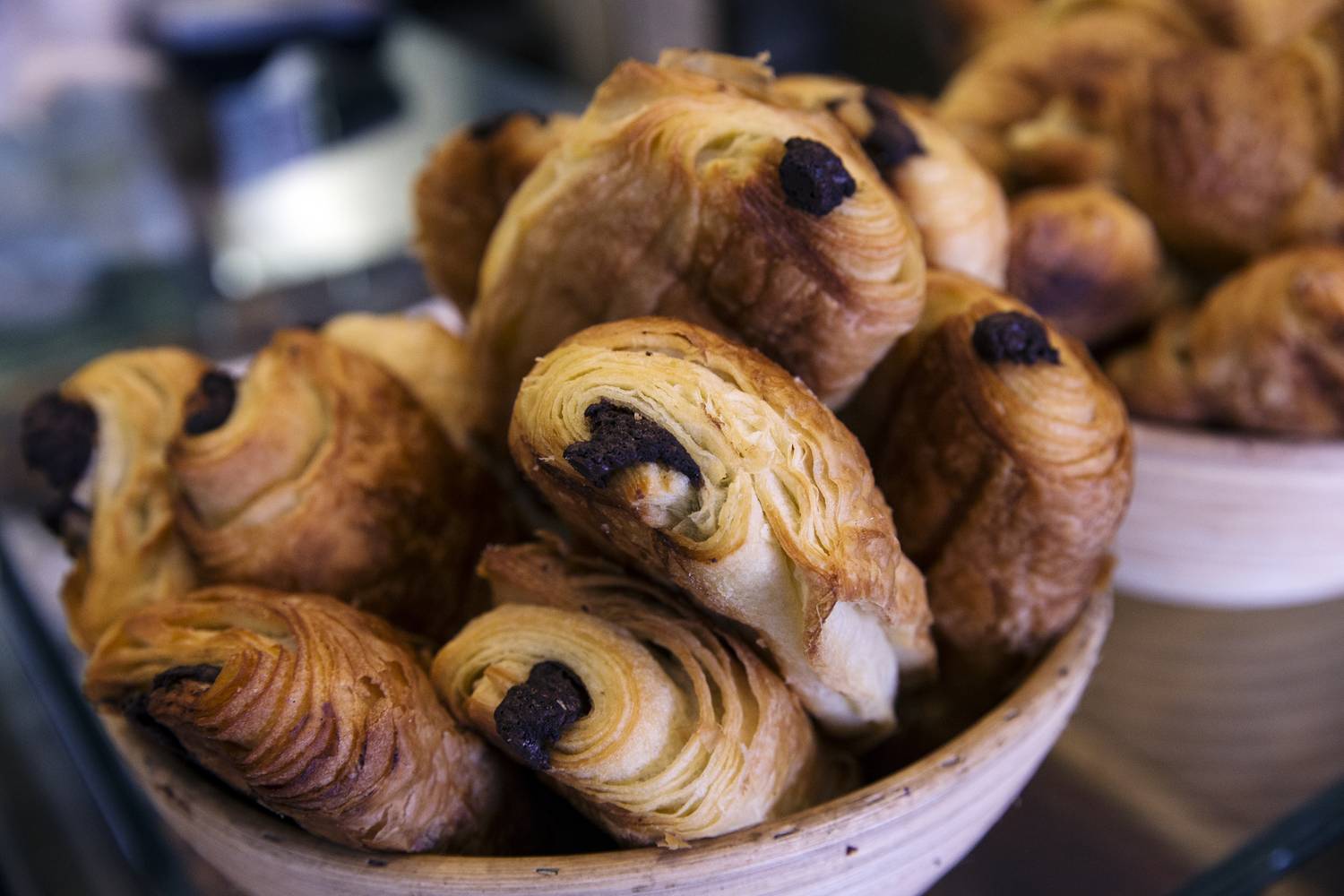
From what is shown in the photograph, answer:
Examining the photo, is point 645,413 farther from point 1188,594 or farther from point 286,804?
point 1188,594

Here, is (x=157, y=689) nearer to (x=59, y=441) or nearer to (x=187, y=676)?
(x=187, y=676)

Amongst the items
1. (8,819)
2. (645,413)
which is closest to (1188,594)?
(645,413)

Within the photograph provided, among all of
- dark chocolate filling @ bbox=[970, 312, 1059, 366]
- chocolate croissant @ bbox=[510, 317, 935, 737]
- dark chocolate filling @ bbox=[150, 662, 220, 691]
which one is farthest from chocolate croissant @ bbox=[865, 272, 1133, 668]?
dark chocolate filling @ bbox=[150, 662, 220, 691]

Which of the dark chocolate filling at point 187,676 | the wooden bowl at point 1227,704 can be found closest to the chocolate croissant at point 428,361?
the dark chocolate filling at point 187,676

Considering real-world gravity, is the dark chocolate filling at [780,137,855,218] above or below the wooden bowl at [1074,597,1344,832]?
above

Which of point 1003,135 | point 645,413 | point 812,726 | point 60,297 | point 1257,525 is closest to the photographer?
point 645,413

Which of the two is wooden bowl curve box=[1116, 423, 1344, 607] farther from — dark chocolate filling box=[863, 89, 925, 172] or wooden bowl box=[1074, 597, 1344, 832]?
dark chocolate filling box=[863, 89, 925, 172]

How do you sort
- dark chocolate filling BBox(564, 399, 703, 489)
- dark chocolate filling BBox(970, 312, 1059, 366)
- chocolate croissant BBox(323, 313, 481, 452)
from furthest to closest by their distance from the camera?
chocolate croissant BBox(323, 313, 481, 452), dark chocolate filling BBox(970, 312, 1059, 366), dark chocolate filling BBox(564, 399, 703, 489)

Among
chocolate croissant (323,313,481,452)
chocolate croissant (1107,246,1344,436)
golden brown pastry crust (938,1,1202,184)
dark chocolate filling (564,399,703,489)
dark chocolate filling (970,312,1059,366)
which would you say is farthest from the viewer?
golden brown pastry crust (938,1,1202,184)

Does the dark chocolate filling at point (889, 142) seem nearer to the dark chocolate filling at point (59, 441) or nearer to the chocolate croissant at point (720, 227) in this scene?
the chocolate croissant at point (720, 227)
